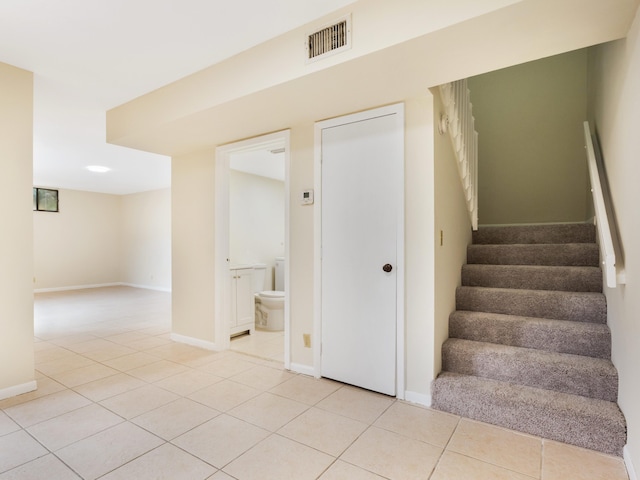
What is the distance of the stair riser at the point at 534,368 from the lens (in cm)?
204

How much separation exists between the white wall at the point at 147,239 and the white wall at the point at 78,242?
0.25 m

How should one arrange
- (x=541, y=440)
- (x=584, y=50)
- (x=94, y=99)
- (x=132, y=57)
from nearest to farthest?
(x=541, y=440) < (x=132, y=57) < (x=94, y=99) < (x=584, y=50)

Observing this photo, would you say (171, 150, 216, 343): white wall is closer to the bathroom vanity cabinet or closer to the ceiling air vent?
the bathroom vanity cabinet

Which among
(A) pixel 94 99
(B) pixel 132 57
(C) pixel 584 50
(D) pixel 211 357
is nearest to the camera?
(B) pixel 132 57

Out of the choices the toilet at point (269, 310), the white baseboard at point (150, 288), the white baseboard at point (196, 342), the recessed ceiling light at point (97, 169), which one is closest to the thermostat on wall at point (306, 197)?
the white baseboard at point (196, 342)

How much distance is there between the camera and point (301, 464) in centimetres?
175

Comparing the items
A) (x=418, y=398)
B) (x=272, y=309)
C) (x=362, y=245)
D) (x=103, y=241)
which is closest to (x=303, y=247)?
(x=362, y=245)

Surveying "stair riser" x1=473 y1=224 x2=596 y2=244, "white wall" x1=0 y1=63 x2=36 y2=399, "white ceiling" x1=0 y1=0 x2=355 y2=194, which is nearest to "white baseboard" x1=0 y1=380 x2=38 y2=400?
"white wall" x1=0 y1=63 x2=36 y2=399

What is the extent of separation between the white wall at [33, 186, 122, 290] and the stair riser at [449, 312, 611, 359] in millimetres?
8510

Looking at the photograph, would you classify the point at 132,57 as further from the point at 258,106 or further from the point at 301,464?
the point at 301,464

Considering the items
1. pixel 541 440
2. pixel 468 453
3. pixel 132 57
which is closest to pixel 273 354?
pixel 468 453

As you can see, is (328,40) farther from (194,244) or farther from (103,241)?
(103,241)

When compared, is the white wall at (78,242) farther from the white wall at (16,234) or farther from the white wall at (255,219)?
the white wall at (16,234)

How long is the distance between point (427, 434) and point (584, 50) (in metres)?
4.26
